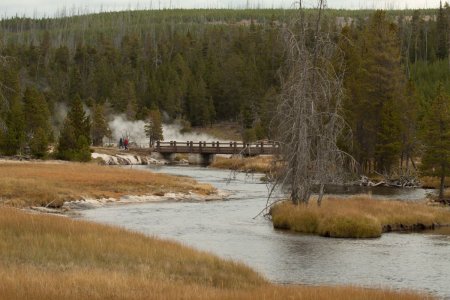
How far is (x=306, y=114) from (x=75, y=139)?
139ft

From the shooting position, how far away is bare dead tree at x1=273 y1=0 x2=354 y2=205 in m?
35.3

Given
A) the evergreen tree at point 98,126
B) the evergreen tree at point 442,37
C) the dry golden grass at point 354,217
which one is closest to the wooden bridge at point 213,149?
the evergreen tree at point 98,126

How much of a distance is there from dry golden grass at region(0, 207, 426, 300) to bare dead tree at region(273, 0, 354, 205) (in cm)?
1284

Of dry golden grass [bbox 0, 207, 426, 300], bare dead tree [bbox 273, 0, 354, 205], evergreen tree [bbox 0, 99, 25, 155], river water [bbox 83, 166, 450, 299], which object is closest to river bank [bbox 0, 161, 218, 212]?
river water [bbox 83, 166, 450, 299]

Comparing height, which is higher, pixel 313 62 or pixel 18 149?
pixel 313 62

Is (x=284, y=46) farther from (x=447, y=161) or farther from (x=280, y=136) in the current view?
(x=447, y=161)

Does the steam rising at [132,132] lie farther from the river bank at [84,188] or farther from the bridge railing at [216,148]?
the river bank at [84,188]

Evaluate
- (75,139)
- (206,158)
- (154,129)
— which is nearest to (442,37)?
(154,129)

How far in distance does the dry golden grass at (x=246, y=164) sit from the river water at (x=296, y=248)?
134 feet

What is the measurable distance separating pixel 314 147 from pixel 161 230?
9.68 meters

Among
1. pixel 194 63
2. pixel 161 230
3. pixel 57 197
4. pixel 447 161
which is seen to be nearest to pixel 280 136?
pixel 161 230

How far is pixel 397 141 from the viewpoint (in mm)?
69375

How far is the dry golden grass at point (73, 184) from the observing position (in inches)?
1675

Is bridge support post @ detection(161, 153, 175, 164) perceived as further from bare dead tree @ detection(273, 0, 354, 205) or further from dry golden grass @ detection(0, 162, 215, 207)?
bare dead tree @ detection(273, 0, 354, 205)
